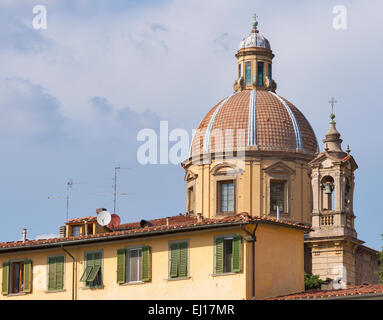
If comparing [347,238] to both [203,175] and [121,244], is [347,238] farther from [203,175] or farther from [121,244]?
[121,244]

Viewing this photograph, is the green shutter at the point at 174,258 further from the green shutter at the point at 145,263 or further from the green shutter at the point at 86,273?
the green shutter at the point at 86,273

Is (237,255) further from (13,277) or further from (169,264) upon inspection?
(13,277)

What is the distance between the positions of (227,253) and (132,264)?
4.47 m

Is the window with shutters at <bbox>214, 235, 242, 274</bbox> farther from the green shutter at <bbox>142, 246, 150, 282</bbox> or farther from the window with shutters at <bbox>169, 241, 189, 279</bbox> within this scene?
the green shutter at <bbox>142, 246, 150, 282</bbox>

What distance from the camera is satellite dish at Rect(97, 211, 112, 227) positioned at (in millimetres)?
56922

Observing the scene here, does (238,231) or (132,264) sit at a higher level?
(238,231)

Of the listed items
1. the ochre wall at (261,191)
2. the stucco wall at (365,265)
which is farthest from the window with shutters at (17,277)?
the stucco wall at (365,265)

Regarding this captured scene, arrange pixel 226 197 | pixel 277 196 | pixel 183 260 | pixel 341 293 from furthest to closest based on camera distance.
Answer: pixel 226 197, pixel 277 196, pixel 183 260, pixel 341 293

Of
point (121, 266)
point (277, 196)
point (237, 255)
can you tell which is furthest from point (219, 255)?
point (277, 196)

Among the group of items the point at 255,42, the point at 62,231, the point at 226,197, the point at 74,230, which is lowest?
the point at 74,230

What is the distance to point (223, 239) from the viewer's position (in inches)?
1907

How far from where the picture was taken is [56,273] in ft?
174

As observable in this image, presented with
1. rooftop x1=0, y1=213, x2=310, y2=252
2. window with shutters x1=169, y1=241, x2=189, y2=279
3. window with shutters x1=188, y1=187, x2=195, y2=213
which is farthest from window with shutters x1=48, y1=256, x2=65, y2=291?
window with shutters x1=188, y1=187, x2=195, y2=213

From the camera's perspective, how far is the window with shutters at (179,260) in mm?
49375
